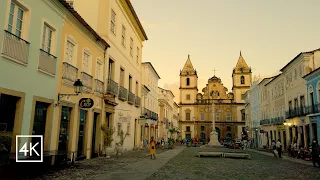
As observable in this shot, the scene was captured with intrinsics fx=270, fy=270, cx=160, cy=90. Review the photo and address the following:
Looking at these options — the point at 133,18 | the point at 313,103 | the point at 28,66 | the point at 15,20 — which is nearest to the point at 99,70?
the point at 28,66

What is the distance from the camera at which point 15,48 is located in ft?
29.7

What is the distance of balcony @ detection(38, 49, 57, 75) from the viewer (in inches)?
420

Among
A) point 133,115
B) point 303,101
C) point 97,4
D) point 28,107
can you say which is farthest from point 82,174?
point 303,101

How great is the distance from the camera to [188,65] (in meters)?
84.2

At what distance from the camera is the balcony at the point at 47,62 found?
35.0 ft

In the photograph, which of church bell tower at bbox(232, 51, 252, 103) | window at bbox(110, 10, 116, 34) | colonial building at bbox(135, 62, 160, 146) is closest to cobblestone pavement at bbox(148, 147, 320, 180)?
window at bbox(110, 10, 116, 34)

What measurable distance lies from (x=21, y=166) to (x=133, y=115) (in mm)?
16832

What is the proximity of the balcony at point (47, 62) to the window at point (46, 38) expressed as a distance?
32 cm

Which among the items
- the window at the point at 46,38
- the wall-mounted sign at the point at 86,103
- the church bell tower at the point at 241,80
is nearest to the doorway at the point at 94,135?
the wall-mounted sign at the point at 86,103

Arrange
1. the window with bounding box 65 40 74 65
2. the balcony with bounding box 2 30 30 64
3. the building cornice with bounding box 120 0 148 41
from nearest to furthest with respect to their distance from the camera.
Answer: the balcony with bounding box 2 30 30 64 → the window with bounding box 65 40 74 65 → the building cornice with bounding box 120 0 148 41

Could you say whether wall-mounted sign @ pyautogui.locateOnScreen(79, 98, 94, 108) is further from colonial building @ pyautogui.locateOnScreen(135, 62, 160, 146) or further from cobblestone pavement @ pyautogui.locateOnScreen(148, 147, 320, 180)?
colonial building @ pyautogui.locateOnScreen(135, 62, 160, 146)

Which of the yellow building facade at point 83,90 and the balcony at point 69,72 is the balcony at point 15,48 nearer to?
the yellow building facade at point 83,90

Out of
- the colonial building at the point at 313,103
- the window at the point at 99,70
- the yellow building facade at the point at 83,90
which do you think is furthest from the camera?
the colonial building at the point at 313,103

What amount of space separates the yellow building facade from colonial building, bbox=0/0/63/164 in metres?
0.64
